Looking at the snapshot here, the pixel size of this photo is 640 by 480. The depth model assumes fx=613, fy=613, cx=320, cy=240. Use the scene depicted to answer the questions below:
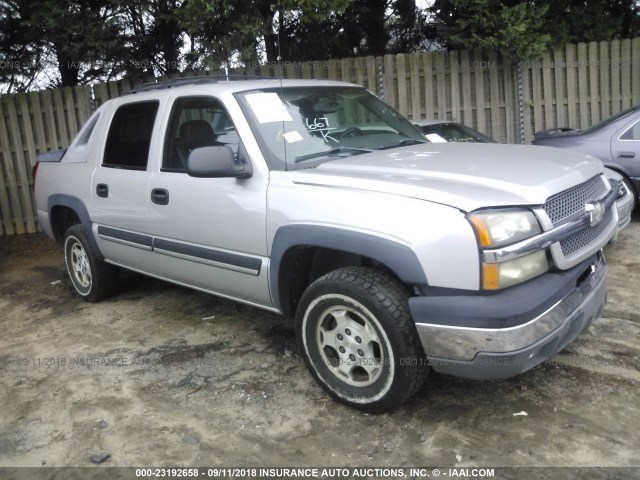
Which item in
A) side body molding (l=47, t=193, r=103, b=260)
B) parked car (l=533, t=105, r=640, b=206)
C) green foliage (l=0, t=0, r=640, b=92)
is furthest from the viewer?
green foliage (l=0, t=0, r=640, b=92)

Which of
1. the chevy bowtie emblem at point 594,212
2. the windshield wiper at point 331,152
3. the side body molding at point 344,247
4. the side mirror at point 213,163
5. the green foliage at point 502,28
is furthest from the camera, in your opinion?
the green foliage at point 502,28

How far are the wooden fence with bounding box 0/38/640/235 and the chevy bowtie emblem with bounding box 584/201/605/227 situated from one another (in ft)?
22.2

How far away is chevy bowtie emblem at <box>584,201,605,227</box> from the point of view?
331cm

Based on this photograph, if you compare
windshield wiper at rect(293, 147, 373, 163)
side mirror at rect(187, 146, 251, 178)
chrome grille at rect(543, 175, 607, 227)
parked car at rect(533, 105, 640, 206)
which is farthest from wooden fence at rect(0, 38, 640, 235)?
chrome grille at rect(543, 175, 607, 227)

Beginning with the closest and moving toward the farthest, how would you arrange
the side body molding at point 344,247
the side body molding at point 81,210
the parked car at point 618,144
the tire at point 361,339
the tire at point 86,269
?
the side body molding at point 344,247 → the tire at point 361,339 → the side body molding at point 81,210 → the tire at point 86,269 → the parked car at point 618,144

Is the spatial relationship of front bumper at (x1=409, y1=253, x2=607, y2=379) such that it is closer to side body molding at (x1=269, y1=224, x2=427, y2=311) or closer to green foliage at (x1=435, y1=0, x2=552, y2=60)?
side body molding at (x1=269, y1=224, x2=427, y2=311)

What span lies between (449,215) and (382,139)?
5.00 feet

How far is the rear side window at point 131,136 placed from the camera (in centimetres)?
472

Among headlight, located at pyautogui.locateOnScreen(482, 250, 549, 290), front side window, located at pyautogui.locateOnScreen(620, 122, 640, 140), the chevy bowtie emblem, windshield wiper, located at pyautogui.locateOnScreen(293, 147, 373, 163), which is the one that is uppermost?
windshield wiper, located at pyautogui.locateOnScreen(293, 147, 373, 163)

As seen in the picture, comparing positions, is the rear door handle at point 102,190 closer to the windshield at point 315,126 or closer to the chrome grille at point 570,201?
the windshield at point 315,126

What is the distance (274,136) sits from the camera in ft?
12.7

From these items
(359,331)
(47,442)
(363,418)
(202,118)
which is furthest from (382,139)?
(47,442)

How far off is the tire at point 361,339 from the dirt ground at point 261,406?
0.18 meters

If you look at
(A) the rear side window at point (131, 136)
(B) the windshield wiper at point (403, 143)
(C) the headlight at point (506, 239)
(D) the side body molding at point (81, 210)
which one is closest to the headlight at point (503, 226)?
(C) the headlight at point (506, 239)
